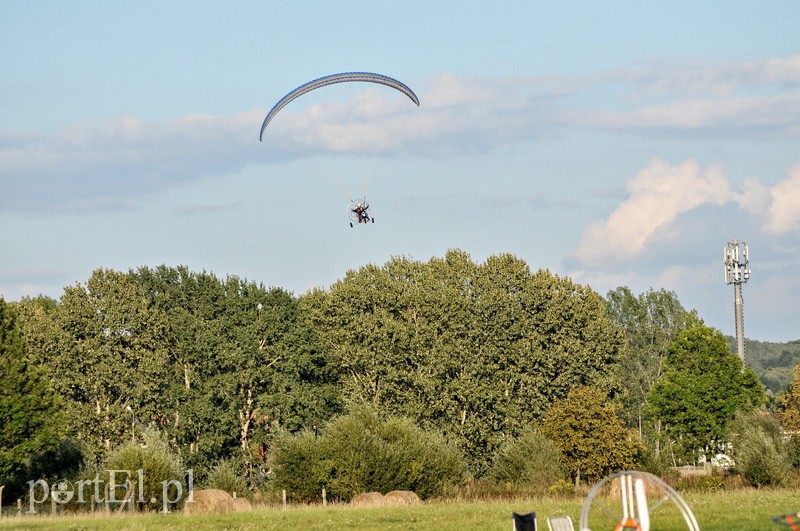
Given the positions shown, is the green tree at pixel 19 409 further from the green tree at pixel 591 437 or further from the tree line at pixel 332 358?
the green tree at pixel 591 437

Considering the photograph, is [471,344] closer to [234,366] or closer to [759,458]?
[234,366]

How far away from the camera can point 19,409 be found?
190 feet

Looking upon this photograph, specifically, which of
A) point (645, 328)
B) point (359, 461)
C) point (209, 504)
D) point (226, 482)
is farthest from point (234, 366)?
point (645, 328)

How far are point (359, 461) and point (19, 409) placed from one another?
17381 mm

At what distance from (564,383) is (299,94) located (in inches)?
1126

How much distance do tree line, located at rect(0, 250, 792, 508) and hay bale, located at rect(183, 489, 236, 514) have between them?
2524 cm

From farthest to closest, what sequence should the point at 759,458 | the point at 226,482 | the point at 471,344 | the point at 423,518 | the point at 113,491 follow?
the point at 471,344
the point at 226,482
the point at 759,458
the point at 113,491
the point at 423,518

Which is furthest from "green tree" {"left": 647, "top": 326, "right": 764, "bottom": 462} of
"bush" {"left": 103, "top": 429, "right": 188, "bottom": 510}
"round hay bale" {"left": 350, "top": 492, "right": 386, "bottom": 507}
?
"bush" {"left": 103, "top": 429, "right": 188, "bottom": 510}

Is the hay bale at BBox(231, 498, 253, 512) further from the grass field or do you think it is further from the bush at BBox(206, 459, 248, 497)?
the bush at BBox(206, 459, 248, 497)

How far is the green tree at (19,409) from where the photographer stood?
188 ft

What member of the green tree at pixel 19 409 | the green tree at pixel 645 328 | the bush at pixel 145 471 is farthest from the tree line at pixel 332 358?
the green tree at pixel 645 328

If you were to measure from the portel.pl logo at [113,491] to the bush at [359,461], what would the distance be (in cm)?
709

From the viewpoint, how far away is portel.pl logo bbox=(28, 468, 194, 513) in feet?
169

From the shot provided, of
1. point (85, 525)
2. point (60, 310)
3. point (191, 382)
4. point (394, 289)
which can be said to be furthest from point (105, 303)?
point (85, 525)
